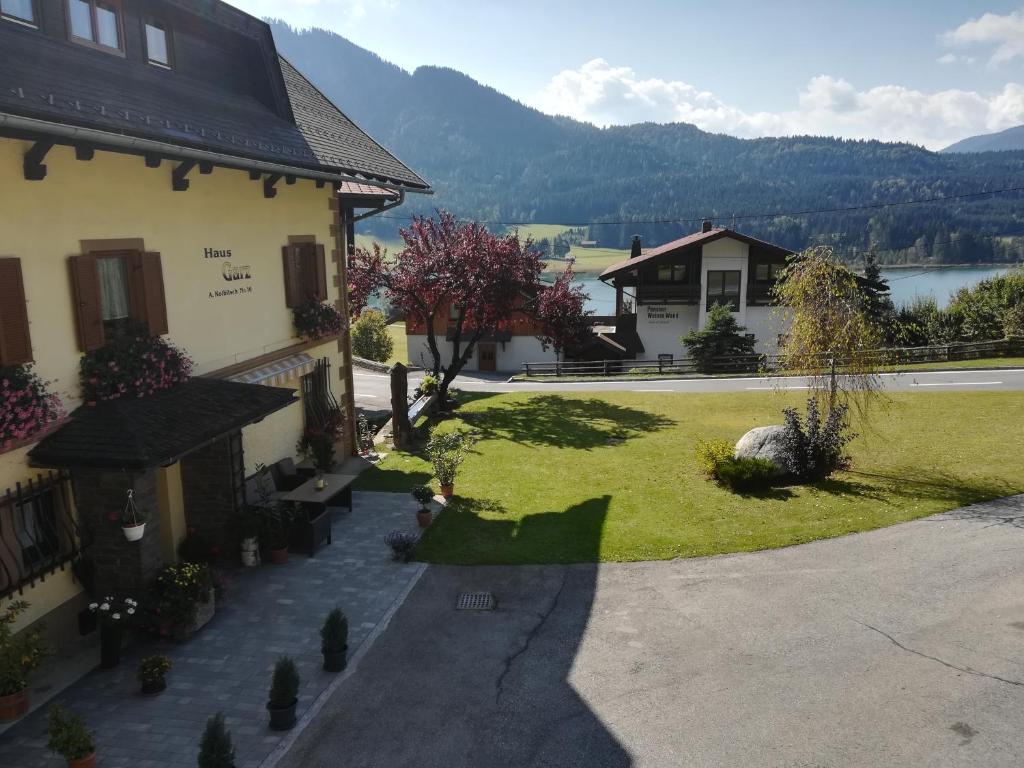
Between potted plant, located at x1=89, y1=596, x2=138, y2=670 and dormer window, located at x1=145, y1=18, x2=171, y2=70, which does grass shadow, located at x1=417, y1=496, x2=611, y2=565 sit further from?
dormer window, located at x1=145, y1=18, x2=171, y2=70

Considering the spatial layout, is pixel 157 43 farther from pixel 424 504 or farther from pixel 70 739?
pixel 70 739

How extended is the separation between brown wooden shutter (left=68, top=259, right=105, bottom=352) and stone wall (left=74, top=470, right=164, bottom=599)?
69.8 inches

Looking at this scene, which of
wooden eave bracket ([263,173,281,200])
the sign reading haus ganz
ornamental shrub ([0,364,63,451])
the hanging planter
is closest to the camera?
ornamental shrub ([0,364,63,451])

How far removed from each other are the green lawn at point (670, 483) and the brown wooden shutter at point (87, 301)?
20.7 feet

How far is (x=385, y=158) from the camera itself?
17.9 m

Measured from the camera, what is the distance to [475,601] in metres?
11.0

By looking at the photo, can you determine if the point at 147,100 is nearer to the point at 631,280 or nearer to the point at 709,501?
the point at 709,501

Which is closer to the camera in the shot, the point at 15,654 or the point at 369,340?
the point at 15,654

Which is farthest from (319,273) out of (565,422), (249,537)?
(565,422)

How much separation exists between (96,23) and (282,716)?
34.7 feet

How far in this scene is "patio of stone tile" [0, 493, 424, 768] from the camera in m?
7.46

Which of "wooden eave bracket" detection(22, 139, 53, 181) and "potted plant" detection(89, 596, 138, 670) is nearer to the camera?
"wooden eave bracket" detection(22, 139, 53, 181)

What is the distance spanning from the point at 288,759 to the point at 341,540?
608 centimetres

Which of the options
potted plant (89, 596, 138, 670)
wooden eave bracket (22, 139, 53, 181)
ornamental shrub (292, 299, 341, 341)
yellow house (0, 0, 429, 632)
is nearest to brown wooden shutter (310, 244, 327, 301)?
ornamental shrub (292, 299, 341, 341)
